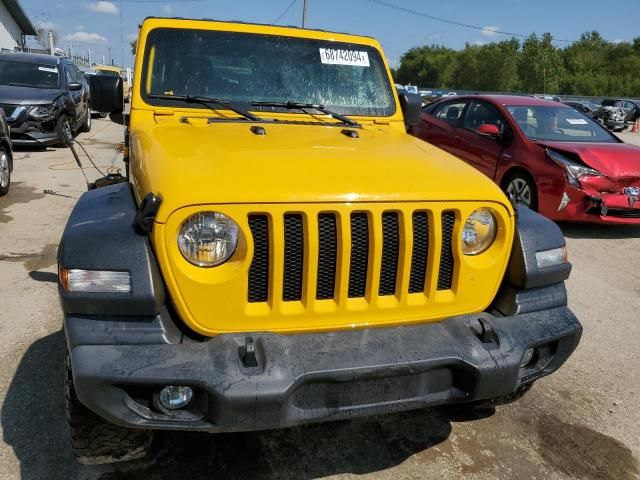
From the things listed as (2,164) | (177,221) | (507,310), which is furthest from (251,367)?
(2,164)

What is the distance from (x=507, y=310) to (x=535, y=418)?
94 cm

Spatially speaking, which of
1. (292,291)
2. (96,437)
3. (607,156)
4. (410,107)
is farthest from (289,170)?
(607,156)

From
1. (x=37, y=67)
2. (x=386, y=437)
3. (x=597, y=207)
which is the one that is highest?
(x=37, y=67)

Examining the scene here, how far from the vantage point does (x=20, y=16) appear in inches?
1337

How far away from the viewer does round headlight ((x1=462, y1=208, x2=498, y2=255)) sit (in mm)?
2311

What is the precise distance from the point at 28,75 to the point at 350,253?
38.4 ft

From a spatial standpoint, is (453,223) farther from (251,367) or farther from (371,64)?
(371,64)

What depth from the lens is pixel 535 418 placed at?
2.97 metres

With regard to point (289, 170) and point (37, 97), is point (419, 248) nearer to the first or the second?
point (289, 170)

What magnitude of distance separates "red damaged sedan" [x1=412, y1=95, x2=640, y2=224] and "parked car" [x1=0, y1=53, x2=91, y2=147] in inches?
268

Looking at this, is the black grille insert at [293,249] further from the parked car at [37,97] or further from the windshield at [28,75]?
the windshield at [28,75]

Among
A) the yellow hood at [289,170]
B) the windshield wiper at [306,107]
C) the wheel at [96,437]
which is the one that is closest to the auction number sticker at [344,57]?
the windshield wiper at [306,107]

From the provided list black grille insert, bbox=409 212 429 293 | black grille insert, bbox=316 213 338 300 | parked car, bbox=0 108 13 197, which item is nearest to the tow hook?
black grille insert, bbox=409 212 429 293

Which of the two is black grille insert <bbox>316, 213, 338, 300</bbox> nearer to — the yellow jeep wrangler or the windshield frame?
the yellow jeep wrangler
